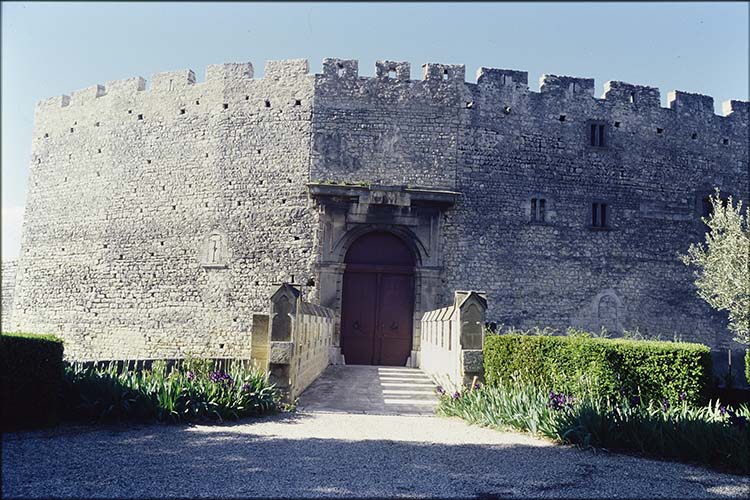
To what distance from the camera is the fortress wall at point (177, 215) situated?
1512 cm

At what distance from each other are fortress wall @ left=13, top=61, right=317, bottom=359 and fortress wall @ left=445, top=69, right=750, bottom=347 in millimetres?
4572

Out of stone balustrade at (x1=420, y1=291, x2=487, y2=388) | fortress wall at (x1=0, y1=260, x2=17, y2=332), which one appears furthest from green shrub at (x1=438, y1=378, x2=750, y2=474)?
fortress wall at (x1=0, y1=260, x2=17, y2=332)

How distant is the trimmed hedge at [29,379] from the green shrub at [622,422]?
4.75 m

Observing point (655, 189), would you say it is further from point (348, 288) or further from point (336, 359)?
point (336, 359)

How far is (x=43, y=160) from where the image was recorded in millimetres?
18172

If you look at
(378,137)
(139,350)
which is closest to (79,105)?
(139,350)

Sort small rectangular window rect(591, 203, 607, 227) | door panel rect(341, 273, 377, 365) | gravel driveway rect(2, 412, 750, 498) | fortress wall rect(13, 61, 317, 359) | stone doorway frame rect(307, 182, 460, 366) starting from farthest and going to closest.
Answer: small rectangular window rect(591, 203, 607, 227), fortress wall rect(13, 61, 317, 359), door panel rect(341, 273, 377, 365), stone doorway frame rect(307, 182, 460, 366), gravel driveway rect(2, 412, 750, 498)

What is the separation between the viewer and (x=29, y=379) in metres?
5.98

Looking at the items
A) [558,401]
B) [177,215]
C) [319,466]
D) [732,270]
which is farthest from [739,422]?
[177,215]

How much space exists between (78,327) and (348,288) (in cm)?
775

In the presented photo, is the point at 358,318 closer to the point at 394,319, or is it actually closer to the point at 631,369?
the point at 394,319

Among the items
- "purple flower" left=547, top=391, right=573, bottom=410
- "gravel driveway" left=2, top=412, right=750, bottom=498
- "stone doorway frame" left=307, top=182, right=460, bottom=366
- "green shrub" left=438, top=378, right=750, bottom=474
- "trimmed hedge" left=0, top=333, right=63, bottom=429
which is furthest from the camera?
"stone doorway frame" left=307, top=182, right=460, bottom=366

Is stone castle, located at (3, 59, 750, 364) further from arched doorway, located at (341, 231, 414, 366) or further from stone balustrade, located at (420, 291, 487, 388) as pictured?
stone balustrade, located at (420, 291, 487, 388)

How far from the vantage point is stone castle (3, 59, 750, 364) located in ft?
49.1
